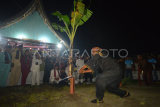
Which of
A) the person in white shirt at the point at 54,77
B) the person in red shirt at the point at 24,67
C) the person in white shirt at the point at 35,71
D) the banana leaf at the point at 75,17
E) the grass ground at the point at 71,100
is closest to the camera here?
the grass ground at the point at 71,100

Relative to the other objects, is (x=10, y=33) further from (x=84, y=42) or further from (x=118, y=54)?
(x=118, y=54)

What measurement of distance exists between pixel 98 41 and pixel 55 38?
1417 cm

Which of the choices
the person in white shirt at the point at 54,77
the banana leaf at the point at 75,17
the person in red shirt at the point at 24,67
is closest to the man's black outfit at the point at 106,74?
the banana leaf at the point at 75,17

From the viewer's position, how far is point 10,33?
290 inches

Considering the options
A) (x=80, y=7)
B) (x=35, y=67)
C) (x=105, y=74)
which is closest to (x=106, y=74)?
(x=105, y=74)

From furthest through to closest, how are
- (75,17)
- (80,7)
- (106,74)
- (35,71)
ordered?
(35,71)
(75,17)
(80,7)
(106,74)

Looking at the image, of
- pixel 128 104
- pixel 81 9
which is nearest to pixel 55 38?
pixel 81 9

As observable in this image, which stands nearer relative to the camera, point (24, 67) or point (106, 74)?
point (106, 74)

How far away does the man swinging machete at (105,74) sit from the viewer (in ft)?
10.3

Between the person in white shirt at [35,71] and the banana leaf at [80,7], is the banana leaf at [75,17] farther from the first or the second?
the person in white shirt at [35,71]

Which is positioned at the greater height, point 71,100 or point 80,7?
point 80,7

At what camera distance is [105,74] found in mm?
3197

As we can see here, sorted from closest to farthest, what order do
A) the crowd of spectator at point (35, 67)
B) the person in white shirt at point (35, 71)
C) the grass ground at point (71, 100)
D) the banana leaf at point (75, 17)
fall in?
the grass ground at point (71, 100) < the banana leaf at point (75, 17) < the crowd of spectator at point (35, 67) < the person in white shirt at point (35, 71)

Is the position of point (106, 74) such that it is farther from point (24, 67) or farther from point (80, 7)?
point (24, 67)
